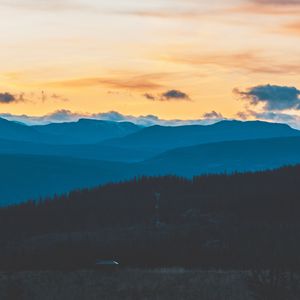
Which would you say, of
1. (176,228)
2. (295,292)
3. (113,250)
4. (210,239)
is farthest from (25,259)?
(295,292)

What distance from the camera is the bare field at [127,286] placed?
55125 mm

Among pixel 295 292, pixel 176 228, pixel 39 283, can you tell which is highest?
pixel 295 292

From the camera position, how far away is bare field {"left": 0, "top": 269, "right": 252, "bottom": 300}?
55.1 metres

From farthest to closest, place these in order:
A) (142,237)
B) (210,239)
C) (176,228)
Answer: (176,228), (142,237), (210,239)

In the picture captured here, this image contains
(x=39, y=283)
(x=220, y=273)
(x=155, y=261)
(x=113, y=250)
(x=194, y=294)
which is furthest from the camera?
(x=113, y=250)

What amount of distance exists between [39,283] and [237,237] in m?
90.3

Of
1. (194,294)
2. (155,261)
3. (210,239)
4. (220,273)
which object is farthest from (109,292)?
(210,239)

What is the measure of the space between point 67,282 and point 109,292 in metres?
7.24

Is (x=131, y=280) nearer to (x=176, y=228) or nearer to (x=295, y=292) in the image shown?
(x=295, y=292)

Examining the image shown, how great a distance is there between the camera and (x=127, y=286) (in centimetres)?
6112

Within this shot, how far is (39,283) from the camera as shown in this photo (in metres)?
64.4

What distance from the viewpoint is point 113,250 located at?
136 meters

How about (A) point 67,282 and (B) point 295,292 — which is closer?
(B) point 295,292

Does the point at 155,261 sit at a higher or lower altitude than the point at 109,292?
lower
